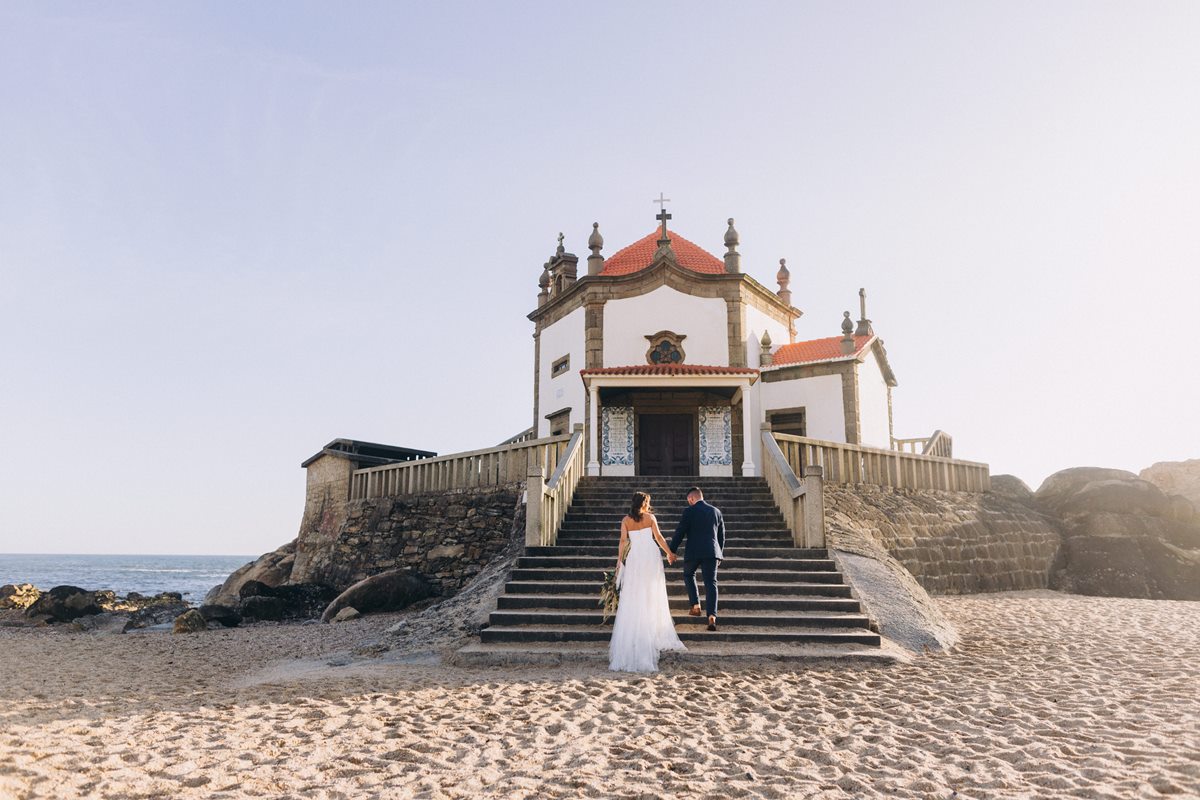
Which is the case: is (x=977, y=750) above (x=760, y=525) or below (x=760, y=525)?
below

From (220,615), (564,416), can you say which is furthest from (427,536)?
(564,416)

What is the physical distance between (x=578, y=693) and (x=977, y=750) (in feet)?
10.6

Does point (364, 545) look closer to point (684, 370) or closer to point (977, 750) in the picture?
point (684, 370)

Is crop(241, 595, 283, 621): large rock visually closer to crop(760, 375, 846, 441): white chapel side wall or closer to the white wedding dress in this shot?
the white wedding dress

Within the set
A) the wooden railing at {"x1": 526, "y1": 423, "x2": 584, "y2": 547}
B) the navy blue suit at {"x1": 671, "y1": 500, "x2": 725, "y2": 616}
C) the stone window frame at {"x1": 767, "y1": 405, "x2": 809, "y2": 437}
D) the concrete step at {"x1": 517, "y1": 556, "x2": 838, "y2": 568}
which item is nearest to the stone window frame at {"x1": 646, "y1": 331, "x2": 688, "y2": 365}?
the stone window frame at {"x1": 767, "y1": 405, "x2": 809, "y2": 437}

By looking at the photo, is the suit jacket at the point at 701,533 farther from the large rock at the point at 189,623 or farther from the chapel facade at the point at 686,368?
the large rock at the point at 189,623

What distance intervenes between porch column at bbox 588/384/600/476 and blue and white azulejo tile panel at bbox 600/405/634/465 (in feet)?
0.90

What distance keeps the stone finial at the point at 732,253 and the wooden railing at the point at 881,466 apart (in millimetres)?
6550

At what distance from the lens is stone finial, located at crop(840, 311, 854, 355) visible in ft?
66.7

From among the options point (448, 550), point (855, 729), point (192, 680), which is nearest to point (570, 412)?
point (448, 550)

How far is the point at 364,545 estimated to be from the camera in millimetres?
18797

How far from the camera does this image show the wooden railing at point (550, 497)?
11383 mm

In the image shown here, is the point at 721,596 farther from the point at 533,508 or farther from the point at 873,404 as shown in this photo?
the point at 873,404

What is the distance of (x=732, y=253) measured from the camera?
20.7 meters
